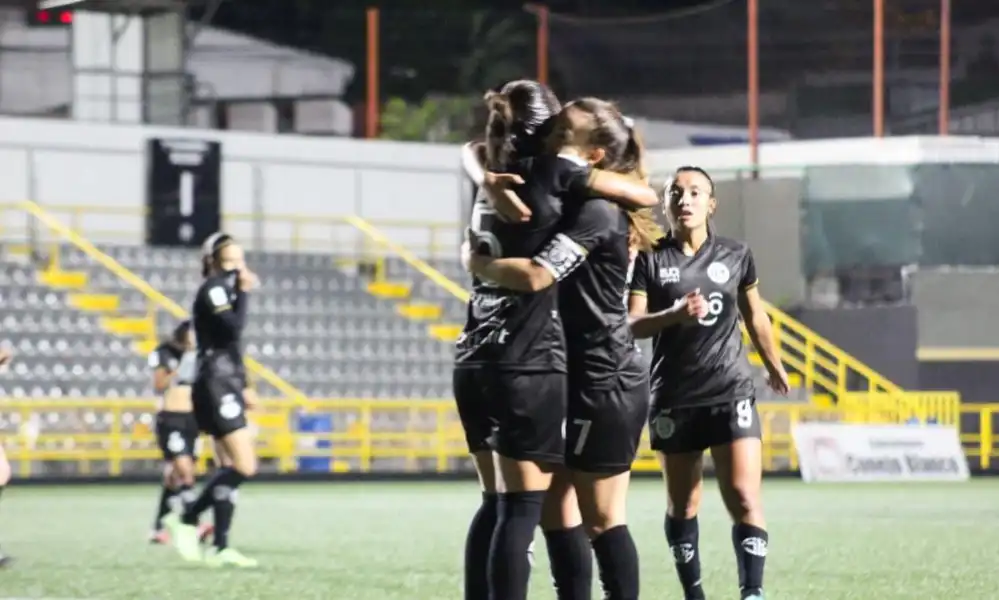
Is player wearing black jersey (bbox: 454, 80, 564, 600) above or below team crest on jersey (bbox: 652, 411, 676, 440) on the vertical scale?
above

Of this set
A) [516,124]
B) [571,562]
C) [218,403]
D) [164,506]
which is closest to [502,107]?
[516,124]

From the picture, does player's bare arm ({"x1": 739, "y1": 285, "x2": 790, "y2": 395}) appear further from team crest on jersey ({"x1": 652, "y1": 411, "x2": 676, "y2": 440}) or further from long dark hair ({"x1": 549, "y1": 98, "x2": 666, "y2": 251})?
long dark hair ({"x1": 549, "y1": 98, "x2": 666, "y2": 251})

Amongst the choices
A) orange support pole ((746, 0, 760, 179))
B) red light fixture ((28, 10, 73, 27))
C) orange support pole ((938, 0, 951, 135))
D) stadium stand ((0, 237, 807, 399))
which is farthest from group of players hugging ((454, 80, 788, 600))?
orange support pole ((938, 0, 951, 135))

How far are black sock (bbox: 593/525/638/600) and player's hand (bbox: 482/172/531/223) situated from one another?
3.94 feet

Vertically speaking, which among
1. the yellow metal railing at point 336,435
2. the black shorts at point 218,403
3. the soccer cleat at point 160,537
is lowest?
the yellow metal railing at point 336,435

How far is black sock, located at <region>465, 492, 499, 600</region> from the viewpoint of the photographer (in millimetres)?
7461

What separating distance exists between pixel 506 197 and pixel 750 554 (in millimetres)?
2736

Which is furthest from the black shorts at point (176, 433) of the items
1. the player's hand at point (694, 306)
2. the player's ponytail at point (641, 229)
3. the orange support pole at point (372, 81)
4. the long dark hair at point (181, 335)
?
the orange support pole at point (372, 81)

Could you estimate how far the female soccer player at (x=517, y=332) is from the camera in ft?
22.7

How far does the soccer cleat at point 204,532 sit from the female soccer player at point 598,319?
694cm

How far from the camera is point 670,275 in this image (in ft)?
30.1

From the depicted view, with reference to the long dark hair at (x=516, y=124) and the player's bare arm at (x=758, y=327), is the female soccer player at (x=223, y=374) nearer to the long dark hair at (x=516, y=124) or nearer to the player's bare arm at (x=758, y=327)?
the player's bare arm at (x=758, y=327)

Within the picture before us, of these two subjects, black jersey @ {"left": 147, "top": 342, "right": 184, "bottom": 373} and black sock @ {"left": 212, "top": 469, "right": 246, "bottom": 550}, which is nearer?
black sock @ {"left": 212, "top": 469, "right": 246, "bottom": 550}

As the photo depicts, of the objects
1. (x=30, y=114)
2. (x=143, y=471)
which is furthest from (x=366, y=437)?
(x=30, y=114)
